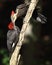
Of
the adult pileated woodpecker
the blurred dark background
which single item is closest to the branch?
the adult pileated woodpecker

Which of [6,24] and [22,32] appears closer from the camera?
[22,32]

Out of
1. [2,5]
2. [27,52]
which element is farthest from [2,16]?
[27,52]

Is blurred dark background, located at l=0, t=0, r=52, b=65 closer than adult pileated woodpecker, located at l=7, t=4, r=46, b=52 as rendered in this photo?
No

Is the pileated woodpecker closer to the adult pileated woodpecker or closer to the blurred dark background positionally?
the adult pileated woodpecker

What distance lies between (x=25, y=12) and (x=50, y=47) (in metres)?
3.37

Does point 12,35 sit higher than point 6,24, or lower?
higher

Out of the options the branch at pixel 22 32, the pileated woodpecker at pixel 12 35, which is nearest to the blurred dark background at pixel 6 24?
the pileated woodpecker at pixel 12 35

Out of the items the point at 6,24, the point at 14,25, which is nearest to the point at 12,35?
the point at 14,25

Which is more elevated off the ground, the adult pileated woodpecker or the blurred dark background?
the adult pileated woodpecker

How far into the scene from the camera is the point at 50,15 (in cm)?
471

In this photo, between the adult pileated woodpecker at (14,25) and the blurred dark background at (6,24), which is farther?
the blurred dark background at (6,24)

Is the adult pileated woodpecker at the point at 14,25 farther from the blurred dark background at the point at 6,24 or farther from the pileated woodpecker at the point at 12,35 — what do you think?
the blurred dark background at the point at 6,24

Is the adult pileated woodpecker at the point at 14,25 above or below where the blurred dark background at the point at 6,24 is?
above

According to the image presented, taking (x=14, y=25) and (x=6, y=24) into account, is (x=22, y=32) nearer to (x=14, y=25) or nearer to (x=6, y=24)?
(x=14, y=25)
